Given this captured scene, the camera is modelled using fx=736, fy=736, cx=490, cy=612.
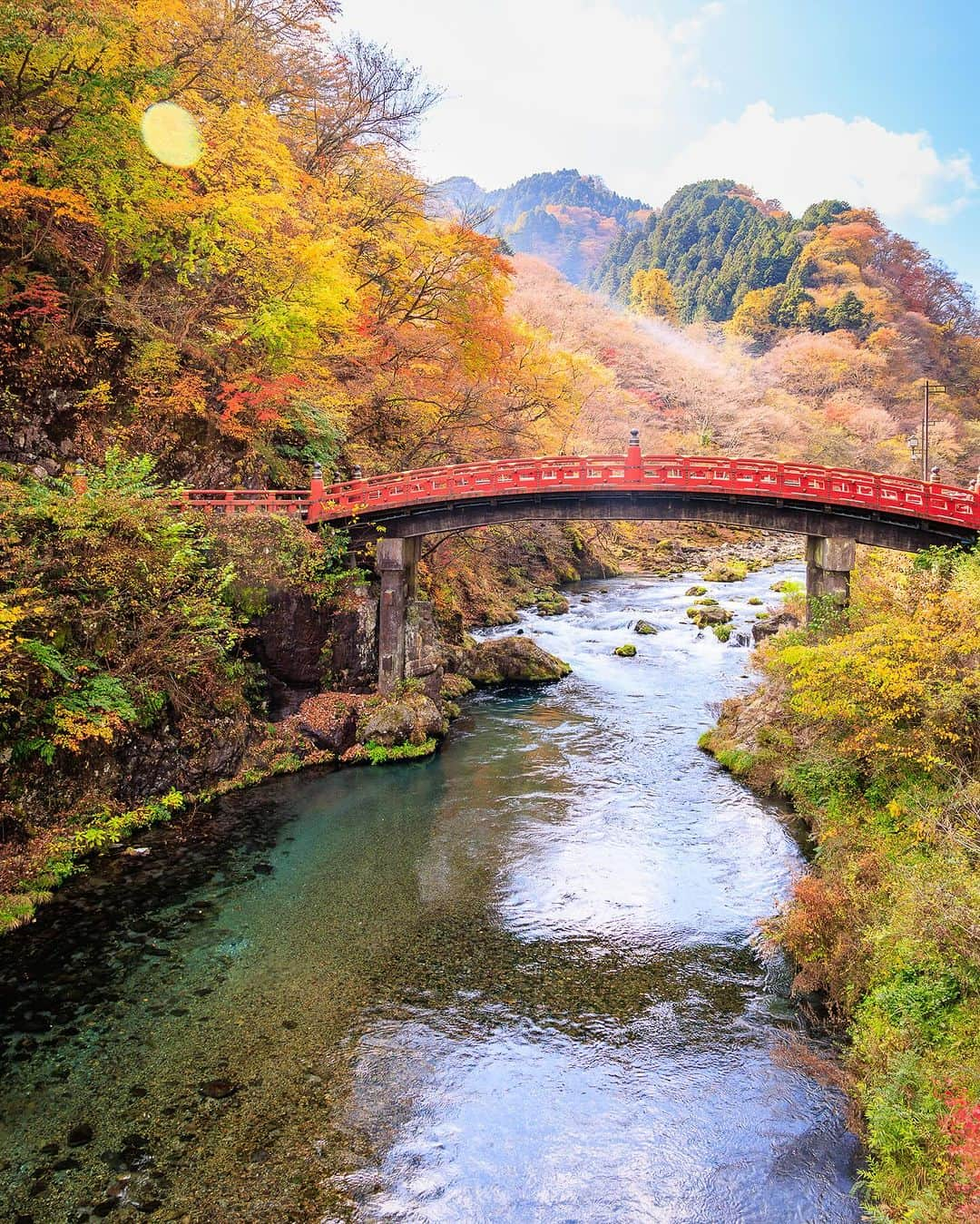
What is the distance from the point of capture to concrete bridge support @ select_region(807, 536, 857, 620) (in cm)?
1983

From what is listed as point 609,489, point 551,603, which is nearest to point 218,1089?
point 609,489

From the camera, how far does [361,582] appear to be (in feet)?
68.5

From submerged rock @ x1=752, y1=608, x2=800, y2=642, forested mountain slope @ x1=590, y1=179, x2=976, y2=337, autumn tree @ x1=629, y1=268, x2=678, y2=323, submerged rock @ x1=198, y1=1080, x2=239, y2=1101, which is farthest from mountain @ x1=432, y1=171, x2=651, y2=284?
submerged rock @ x1=198, y1=1080, x2=239, y2=1101

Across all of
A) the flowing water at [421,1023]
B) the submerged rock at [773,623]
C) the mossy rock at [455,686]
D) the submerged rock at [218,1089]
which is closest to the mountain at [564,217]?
the submerged rock at [773,623]

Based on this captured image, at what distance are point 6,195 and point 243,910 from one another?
14.9 meters

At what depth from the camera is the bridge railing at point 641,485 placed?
19.1 m

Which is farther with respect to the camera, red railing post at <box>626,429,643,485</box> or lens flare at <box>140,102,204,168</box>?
red railing post at <box>626,429,643,485</box>

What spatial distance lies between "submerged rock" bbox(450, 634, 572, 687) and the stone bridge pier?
4743 millimetres

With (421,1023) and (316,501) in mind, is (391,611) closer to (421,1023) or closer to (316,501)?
(316,501)

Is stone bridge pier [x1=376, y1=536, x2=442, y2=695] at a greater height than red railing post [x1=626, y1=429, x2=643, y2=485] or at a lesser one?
lesser

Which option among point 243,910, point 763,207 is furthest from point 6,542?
point 763,207

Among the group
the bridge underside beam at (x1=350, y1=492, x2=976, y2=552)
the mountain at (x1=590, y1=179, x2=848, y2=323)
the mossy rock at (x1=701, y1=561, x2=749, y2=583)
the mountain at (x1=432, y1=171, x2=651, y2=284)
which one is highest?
the mountain at (x1=432, y1=171, x2=651, y2=284)

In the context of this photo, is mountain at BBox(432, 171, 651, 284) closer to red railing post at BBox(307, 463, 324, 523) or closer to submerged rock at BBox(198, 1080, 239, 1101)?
red railing post at BBox(307, 463, 324, 523)

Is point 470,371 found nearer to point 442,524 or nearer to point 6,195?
point 442,524
